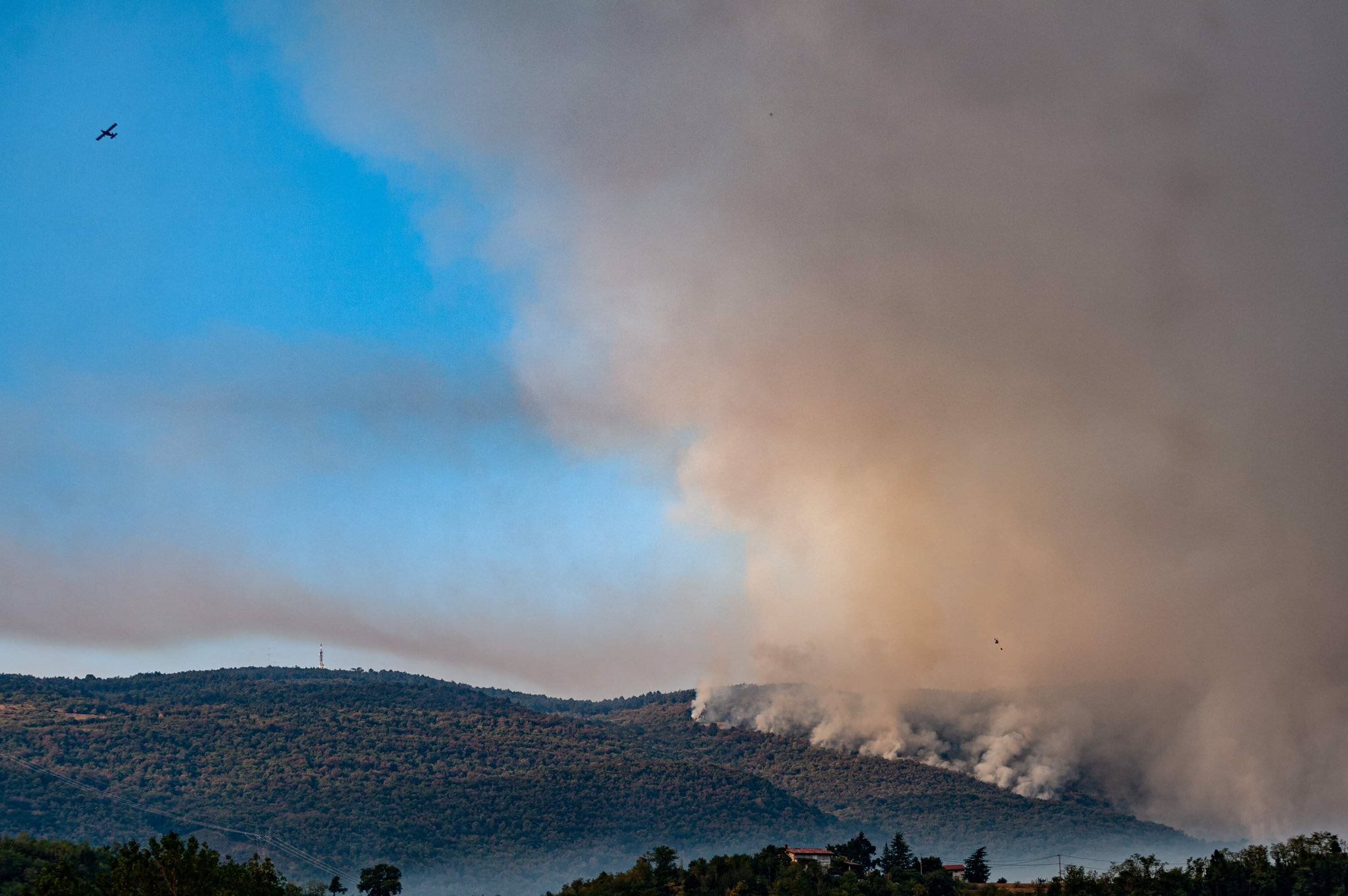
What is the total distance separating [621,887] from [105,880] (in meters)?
91.9

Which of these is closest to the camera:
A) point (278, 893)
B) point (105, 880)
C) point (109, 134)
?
point (105, 880)

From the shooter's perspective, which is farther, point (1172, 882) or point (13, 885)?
point (1172, 882)

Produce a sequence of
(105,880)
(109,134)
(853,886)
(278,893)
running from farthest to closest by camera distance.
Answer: (853,886) < (109,134) < (278,893) < (105,880)

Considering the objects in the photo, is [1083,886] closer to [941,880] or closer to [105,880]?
[941,880]

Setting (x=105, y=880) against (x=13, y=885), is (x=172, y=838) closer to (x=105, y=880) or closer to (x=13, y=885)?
(x=105, y=880)

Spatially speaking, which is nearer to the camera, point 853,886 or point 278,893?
point 278,893

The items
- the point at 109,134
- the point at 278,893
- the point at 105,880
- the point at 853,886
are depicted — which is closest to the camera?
the point at 105,880

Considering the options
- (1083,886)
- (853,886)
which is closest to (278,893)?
(853,886)

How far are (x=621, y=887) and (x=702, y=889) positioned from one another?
13260 millimetres

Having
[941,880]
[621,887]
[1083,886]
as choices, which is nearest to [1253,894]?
[1083,886]

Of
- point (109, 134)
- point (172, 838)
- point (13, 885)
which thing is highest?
point (109, 134)

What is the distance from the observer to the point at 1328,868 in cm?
19275

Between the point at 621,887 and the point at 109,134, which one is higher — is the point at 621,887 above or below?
below

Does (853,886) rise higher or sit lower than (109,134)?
lower
